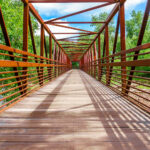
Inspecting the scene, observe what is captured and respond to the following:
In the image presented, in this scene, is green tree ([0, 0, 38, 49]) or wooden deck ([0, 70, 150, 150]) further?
green tree ([0, 0, 38, 49])

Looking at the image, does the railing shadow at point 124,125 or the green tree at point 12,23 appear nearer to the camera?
the railing shadow at point 124,125

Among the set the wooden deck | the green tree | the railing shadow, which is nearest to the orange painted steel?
the railing shadow

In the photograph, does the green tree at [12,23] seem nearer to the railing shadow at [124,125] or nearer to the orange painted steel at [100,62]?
the orange painted steel at [100,62]

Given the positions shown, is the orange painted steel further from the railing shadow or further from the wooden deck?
the wooden deck

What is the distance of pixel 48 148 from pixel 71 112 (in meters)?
1.00

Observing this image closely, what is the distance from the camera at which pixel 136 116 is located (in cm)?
217

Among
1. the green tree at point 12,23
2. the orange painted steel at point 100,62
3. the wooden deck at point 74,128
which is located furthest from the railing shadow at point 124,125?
the green tree at point 12,23

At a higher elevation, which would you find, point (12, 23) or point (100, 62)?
point (12, 23)

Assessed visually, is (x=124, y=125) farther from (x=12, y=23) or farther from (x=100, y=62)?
(x=12, y=23)

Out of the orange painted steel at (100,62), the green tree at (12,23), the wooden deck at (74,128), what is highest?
the green tree at (12,23)

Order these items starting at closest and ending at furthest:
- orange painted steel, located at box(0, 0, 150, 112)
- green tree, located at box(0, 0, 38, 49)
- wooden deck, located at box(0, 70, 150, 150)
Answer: wooden deck, located at box(0, 70, 150, 150) → orange painted steel, located at box(0, 0, 150, 112) → green tree, located at box(0, 0, 38, 49)

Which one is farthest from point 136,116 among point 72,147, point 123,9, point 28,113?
point 123,9

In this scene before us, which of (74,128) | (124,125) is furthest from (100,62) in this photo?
(74,128)

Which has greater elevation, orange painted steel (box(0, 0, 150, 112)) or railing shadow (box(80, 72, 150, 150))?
orange painted steel (box(0, 0, 150, 112))
